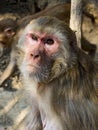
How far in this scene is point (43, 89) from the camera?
8.41 feet

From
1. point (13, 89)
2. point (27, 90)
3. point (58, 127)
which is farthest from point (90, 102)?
point (13, 89)

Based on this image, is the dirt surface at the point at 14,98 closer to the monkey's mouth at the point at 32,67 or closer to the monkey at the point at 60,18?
the monkey at the point at 60,18

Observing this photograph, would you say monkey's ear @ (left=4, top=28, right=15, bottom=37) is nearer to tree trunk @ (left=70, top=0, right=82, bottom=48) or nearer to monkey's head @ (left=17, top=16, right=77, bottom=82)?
tree trunk @ (left=70, top=0, right=82, bottom=48)

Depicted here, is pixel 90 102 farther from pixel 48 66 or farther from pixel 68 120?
pixel 48 66

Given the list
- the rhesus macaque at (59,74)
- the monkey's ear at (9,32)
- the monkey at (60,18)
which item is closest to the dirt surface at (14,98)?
the monkey at (60,18)

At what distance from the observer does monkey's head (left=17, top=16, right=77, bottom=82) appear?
2.42m

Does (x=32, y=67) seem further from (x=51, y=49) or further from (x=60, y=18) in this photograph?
(x=60, y=18)

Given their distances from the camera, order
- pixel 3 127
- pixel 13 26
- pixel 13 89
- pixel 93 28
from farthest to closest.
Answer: pixel 93 28 < pixel 13 26 < pixel 13 89 < pixel 3 127

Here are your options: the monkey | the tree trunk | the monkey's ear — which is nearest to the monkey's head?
the tree trunk

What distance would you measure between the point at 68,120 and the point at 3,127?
126cm

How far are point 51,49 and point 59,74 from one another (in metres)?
0.15

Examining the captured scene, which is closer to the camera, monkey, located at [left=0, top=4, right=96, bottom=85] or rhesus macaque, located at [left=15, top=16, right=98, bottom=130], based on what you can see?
rhesus macaque, located at [left=15, top=16, right=98, bottom=130]

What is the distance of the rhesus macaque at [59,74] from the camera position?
2.43 meters

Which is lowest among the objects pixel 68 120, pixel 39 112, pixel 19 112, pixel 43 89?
pixel 19 112
